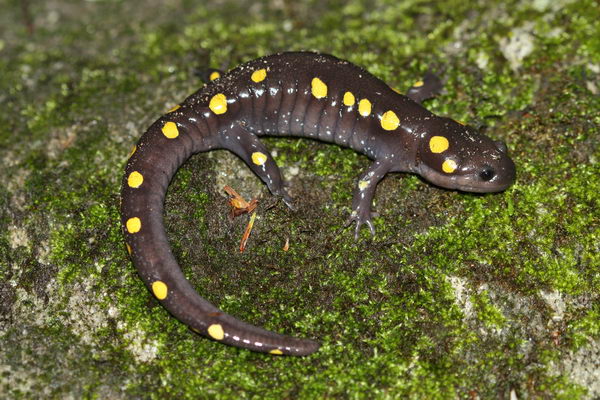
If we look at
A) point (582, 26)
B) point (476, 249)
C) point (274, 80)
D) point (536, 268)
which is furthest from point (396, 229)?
point (582, 26)

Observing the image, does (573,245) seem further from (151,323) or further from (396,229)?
(151,323)

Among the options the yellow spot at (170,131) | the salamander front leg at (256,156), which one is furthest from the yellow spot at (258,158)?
the yellow spot at (170,131)

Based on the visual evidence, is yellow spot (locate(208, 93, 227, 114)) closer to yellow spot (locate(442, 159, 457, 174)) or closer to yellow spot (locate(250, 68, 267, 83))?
yellow spot (locate(250, 68, 267, 83))

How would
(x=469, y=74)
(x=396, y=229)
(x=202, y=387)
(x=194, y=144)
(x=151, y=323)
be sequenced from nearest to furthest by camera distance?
(x=202, y=387)
(x=151, y=323)
(x=396, y=229)
(x=194, y=144)
(x=469, y=74)

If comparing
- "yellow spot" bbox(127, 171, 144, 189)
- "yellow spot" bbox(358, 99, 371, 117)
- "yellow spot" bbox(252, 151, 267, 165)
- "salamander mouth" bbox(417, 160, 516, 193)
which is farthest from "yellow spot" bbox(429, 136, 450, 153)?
"yellow spot" bbox(127, 171, 144, 189)

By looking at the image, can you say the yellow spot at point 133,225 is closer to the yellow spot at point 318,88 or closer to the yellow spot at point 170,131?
the yellow spot at point 170,131

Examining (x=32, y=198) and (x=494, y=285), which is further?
(x=32, y=198)

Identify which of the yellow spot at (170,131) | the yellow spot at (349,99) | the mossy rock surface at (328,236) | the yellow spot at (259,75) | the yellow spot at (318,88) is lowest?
the mossy rock surface at (328,236)
